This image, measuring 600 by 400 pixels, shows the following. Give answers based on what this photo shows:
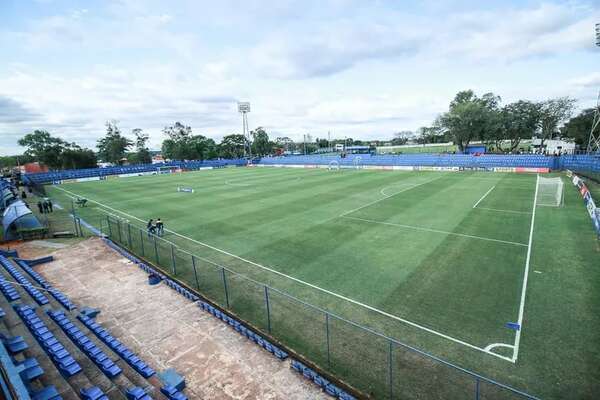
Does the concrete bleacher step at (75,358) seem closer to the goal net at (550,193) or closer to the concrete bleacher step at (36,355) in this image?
the concrete bleacher step at (36,355)

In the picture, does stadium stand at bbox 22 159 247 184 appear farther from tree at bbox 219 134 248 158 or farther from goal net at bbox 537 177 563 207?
goal net at bbox 537 177 563 207

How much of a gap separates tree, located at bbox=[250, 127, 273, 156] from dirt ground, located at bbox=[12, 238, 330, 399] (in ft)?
393

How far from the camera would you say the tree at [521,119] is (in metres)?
81.2

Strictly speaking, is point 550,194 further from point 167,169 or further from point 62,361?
point 167,169

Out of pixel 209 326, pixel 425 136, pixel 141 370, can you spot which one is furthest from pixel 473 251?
pixel 425 136

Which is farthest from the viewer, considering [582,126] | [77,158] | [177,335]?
[77,158]

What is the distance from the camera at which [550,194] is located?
28.2m

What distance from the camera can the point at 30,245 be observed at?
19047 millimetres

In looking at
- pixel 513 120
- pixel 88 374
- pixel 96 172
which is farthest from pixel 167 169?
pixel 513 120

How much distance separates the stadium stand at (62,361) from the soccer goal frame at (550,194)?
30258 mm

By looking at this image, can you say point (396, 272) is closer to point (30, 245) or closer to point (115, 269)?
point (115, 269)

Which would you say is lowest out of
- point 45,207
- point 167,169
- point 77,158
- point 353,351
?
point 353,351

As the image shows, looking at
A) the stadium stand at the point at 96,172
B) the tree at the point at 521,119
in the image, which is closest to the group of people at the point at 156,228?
the stadium stand at the point at 96,172

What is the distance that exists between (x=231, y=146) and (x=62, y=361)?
425 feet
